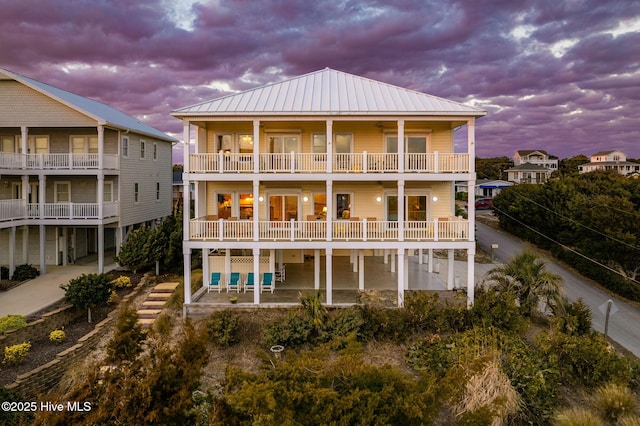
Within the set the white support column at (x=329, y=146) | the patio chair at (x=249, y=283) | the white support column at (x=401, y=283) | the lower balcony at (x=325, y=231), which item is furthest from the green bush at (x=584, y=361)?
the patio chair at (x=249, y=283)

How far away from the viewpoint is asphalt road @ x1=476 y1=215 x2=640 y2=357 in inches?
659

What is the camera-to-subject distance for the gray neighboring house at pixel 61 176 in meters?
20.8

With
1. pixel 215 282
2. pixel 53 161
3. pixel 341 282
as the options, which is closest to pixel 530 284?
pixel 341 282

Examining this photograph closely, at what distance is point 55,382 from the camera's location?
40.9ft

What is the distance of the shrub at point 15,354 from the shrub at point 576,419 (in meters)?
16.4

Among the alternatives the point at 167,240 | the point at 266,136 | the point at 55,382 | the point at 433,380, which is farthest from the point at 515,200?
the point at 55,382

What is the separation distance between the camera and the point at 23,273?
20.1 m

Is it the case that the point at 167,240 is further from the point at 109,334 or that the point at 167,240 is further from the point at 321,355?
the point at 321,355

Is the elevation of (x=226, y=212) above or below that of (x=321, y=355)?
above

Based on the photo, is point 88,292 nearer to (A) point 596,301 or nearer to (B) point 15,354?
(B) point 15,354

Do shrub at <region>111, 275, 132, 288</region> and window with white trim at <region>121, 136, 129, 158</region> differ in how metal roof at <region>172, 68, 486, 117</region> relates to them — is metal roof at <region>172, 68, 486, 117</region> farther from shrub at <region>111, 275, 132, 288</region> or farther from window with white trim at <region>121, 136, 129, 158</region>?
window with white trim at <region>121, 136, 129, 158</region>

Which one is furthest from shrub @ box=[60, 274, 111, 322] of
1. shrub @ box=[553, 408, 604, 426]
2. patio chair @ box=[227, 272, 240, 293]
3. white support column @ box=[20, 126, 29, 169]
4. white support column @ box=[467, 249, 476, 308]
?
shrub @ box=[553, 408, 604, 426]

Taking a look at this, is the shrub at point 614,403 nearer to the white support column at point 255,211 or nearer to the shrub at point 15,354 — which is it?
the white support column at point 255,211

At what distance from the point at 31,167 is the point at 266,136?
1382 cm
